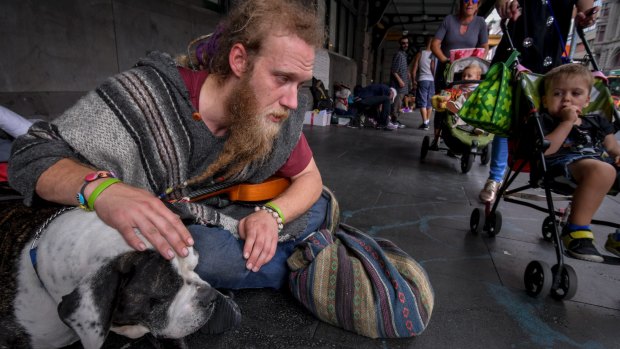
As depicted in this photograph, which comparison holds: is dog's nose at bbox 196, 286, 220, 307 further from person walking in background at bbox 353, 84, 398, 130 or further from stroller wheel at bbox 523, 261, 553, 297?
person walking in background at bbox 353, 84, 398, 130

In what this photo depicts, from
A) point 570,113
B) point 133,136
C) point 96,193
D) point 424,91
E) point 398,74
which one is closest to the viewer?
point 96,193

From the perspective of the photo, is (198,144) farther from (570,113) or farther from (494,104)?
(570,113)

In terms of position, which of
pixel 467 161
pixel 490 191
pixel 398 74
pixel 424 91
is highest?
pixel 398 74

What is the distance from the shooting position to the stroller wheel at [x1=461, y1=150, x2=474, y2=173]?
4496 mm

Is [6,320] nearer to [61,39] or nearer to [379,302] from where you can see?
[379,302]

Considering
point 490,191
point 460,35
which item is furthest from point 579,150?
point 460,35

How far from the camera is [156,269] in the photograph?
1060mm

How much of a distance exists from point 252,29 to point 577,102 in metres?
2.10

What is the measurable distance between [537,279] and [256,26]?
1855 millimetres

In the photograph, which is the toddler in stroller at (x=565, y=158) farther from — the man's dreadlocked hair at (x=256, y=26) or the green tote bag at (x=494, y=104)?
the man's dreadlocked hair at (x=256, y=26)

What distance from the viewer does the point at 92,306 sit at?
915mm

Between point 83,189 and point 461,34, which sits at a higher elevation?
point 461,34

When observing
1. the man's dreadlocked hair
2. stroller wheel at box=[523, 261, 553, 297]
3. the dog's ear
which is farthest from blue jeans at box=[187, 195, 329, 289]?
stroller wheel at box=[523, 261, 553, 297]

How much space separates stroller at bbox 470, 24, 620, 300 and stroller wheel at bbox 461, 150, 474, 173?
186 cm
